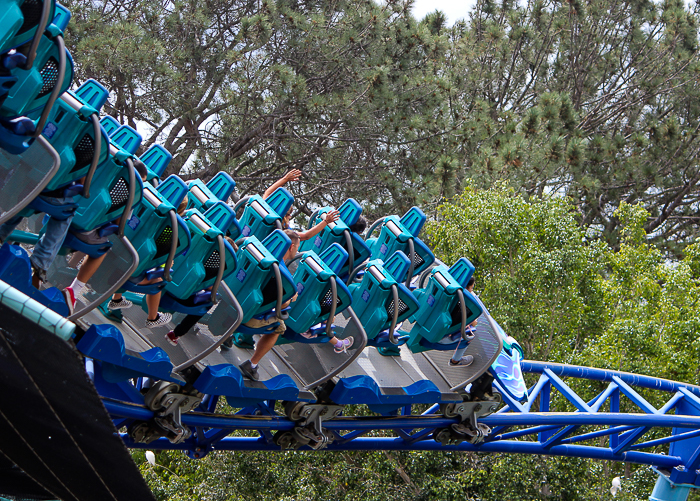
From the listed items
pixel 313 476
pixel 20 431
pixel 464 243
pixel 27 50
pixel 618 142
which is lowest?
pixel 313 476

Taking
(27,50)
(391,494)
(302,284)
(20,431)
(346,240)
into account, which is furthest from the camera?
(391,494)

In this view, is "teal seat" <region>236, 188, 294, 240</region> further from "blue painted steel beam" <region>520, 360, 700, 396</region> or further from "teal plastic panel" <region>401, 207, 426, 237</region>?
"blue painted steel beam" <region>520, 360, 700, 396</region>

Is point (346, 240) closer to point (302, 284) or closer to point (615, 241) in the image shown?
point (302, 284)

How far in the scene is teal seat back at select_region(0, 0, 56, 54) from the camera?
3375mm

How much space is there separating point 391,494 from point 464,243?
405 cm

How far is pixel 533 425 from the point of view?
7461mm

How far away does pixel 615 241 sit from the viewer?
51.4 feet

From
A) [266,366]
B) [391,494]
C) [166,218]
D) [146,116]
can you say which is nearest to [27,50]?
[166,218]

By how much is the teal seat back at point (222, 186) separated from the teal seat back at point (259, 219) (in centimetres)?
18

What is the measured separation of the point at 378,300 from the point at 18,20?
313 cm

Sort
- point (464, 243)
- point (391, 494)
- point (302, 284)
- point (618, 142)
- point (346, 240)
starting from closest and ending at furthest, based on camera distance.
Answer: point (302, 284), point (346, 240), point (391, 494), point (464, 243), point (618, 142)

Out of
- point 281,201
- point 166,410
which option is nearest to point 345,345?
point 281,201

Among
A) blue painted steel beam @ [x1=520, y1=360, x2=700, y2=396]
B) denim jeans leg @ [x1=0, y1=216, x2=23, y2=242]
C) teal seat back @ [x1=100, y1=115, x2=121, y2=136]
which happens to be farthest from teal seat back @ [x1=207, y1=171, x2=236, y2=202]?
blue painted steel beam @ [x1=520, y1=360, x2=700, y2=396]

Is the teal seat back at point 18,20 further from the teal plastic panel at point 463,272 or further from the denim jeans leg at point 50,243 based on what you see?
the teal plastic panel at point 463,272
